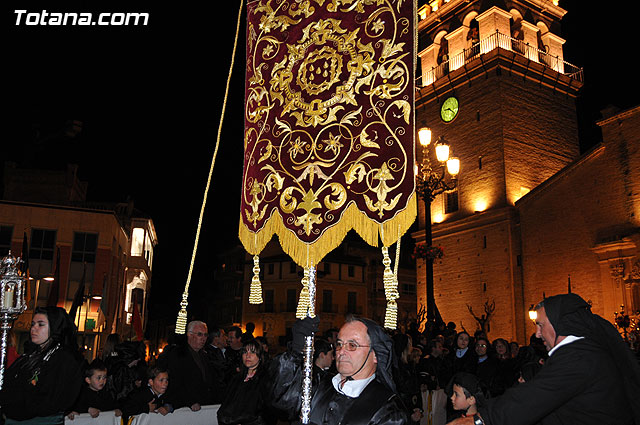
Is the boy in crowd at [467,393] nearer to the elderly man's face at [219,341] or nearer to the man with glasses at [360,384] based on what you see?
the man with glasses at [360,384]

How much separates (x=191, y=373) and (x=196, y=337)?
0.42 m

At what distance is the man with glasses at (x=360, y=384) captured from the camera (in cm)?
303

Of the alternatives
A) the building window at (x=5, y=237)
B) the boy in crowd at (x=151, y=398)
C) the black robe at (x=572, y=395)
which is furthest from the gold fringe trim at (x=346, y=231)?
the building window at (x=5, y=237)

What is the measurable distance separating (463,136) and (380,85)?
76.5 ft

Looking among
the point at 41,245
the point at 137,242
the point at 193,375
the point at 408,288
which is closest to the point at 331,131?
the point at 193,375

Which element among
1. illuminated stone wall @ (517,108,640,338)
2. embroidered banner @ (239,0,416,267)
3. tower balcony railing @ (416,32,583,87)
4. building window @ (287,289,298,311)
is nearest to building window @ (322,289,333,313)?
building window @ (287,289,298,311)

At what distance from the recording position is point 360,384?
319 cm

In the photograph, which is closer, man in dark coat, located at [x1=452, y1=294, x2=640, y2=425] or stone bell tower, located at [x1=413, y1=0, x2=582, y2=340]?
man in dark coat, located at [x1=452, y1=294, x2=640, y2=425]

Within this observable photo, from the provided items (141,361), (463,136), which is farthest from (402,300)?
(141,361)

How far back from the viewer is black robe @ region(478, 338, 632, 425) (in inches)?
124

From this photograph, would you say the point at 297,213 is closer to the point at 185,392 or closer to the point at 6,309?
Answer: the point at 185,392

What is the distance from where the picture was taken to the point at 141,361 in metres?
7.43

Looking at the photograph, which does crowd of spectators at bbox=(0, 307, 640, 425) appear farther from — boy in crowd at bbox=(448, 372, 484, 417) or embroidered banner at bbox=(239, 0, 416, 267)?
embroidered banner at bbox=(239, 0, 416, 267)

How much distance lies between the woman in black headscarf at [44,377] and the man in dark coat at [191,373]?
178cm
